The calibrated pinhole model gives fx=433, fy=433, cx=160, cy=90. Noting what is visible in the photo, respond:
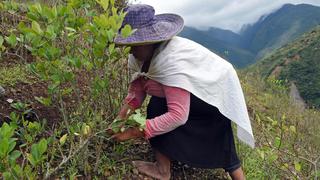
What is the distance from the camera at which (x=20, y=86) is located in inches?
114

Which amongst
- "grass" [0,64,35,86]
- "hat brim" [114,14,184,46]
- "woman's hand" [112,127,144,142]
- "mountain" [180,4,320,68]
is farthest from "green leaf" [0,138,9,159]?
"mountain" [180,4,320,68]

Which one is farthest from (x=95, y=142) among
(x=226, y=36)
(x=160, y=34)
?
(x=226, y=36)

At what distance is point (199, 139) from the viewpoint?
2430 mm

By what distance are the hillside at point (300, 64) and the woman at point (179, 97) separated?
22713 mm

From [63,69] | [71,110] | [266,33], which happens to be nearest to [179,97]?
[63,69]

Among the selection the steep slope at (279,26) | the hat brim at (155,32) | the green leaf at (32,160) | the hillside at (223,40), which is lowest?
the hillside at (223,40)

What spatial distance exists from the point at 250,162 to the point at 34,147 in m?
1.87

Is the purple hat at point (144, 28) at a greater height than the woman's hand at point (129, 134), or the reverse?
the purple hat at point (144, 28)

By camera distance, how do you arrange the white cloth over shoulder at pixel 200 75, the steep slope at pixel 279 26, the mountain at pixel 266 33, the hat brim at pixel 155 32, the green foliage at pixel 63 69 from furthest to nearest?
1. the steep slope at pixel 279 26
2. the mountain at pixel 266 33
3. the white cloth over shoulder at pixel 200 75
4. the hat brim at pixel 155 32
5. the green foliage at pixel 63 69

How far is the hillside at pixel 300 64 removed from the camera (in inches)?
1003

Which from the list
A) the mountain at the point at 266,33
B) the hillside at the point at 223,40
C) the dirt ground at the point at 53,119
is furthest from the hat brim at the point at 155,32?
the hillside at the point at 223,40

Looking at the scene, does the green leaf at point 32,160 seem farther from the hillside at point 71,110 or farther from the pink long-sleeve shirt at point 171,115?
the pink long-sleeve shirt at point 171,115

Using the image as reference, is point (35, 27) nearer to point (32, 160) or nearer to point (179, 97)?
point (32, 160)

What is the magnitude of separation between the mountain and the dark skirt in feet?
232
